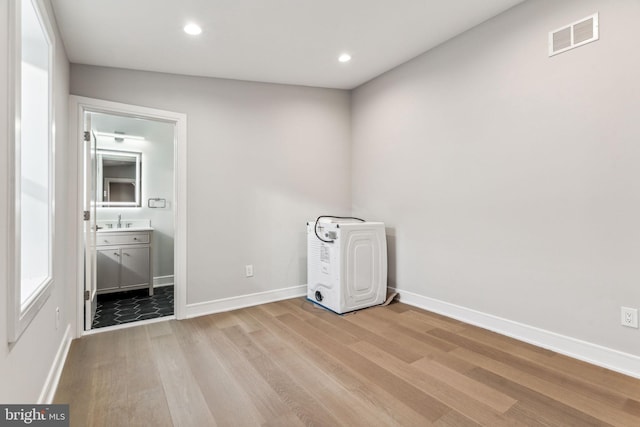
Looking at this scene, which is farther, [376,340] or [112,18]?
[376,340]

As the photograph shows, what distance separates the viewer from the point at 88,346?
2.48 metres

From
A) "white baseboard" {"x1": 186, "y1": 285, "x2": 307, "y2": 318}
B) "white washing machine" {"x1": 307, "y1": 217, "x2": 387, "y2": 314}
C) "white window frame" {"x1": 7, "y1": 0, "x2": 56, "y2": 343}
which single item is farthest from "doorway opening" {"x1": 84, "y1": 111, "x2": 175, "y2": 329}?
"white window frame" {"x1": 7, "y1": 0, "x2": 56, "y2": 343}

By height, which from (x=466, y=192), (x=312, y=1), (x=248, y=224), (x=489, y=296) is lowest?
(x=489, y=296)

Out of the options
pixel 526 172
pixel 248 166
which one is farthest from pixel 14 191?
pixel 526 172

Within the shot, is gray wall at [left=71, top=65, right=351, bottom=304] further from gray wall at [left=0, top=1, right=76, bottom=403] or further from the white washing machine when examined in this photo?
gray wall at [left=0, top=1, right=76, bottom=403]

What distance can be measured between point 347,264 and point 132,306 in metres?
2.45

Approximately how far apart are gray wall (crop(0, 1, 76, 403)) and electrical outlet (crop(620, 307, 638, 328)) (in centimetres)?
306

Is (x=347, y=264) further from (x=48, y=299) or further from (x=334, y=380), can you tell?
(x=48, y=299)

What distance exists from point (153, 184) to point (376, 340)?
3781 mm

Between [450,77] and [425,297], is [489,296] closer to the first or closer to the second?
[425,297]

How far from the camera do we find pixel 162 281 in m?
4.54

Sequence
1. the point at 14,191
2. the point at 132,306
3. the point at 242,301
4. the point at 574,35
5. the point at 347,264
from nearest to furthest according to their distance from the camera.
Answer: the point at 14,191 < the point at 574,35 < the point at 347,264 < the point at 242,301 < the point at 132,306

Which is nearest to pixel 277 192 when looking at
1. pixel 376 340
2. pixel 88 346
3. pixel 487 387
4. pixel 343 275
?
pixel 343 275

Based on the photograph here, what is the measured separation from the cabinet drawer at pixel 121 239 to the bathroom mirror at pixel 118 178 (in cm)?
60
